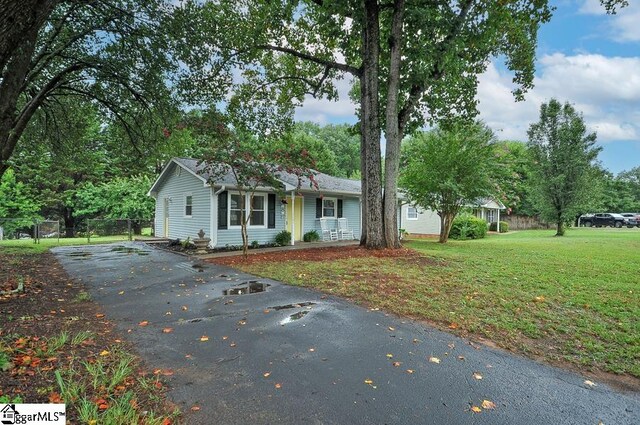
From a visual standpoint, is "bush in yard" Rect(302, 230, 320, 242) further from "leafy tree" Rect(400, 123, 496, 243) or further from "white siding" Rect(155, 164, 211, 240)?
"leafy tree" Rect(400, 123, 496, 243)

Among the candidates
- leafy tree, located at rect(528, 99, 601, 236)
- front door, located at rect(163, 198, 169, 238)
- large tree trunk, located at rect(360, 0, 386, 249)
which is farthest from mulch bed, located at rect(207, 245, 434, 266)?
leafy tree, located at rect(528, 99, 601, 236)

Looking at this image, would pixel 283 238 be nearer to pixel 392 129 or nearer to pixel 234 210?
pixel 234 210

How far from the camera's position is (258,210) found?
535 inches

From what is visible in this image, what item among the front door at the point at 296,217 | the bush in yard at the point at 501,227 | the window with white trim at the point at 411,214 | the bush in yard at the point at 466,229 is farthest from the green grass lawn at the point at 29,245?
the bush in yard at the point at 501,227

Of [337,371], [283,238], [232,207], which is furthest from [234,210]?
[337,371]

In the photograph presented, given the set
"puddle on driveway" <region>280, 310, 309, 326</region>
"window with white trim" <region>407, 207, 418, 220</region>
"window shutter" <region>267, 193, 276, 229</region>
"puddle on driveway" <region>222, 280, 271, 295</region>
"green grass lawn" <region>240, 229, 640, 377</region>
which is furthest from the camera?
"window with white trim" <region>407, 207, 418, 220</region>

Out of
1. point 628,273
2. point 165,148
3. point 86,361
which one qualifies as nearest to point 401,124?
point 628,273

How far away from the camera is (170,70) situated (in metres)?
9.32

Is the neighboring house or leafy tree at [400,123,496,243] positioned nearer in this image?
the neighboring house

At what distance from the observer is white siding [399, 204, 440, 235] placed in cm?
2320

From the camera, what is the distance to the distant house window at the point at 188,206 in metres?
14.0

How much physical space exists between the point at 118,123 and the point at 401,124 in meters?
10.3

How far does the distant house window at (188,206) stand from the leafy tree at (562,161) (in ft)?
71.2

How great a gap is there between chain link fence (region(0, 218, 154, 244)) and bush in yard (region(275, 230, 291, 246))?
8.93 m
